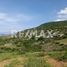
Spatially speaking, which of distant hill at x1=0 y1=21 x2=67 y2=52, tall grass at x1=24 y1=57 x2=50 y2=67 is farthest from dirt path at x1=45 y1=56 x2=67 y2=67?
distant hill at x1=0 y1=21 x2=67 y2=52

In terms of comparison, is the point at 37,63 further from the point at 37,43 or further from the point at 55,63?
the point at 37,43

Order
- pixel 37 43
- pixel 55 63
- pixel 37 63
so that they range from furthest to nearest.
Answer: pixel 37 43
pixel 55 63
pixel 37 63

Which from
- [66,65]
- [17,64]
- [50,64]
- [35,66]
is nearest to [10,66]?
[17,64]

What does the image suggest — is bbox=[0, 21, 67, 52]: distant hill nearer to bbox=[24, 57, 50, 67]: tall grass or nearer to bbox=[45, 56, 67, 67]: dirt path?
bbox=[45, 56, 67, 67]: dirt path

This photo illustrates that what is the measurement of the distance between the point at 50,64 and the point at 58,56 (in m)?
2.80

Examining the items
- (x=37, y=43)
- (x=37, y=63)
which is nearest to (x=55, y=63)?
(x=37, y=63)

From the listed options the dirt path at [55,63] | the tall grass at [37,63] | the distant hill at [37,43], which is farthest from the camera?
the distant hill at [37,43]

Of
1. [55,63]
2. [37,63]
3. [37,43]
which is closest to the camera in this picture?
[37,63]

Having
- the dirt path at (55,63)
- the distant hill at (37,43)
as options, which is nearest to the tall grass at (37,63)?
the dirt path at (55,63)

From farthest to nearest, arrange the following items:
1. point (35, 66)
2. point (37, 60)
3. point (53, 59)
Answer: point (53, 59)
point (37, 60)
point (35, 66)

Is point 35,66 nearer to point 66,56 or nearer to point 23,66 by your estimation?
point 23,66

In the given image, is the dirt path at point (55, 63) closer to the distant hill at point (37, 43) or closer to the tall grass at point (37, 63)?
the tall grass at point (37, 63)

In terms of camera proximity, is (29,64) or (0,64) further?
(0,64)

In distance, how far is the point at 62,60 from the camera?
63.6ft
